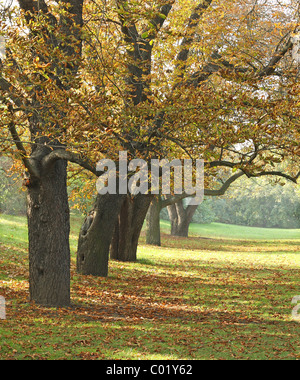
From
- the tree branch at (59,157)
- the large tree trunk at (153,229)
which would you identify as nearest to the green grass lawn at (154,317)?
the tree branch at (59,157)

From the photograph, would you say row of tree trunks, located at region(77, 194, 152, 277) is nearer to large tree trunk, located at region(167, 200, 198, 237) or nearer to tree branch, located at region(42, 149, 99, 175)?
tree branch, located at region(42, 149, 99, 175)

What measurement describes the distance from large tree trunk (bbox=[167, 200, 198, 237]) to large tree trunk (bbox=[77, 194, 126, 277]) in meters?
22.2

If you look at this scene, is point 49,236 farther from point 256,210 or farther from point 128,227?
point 256,210

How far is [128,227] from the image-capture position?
57.5 feet

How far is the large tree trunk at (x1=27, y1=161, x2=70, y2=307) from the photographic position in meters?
8.98

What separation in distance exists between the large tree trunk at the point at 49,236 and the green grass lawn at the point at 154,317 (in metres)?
0.39

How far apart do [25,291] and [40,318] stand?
2469 millimetres

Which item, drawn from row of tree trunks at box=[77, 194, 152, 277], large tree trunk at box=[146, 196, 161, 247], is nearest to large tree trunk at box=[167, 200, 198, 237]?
large tree trunk at box=[146, 196, 161, 247]

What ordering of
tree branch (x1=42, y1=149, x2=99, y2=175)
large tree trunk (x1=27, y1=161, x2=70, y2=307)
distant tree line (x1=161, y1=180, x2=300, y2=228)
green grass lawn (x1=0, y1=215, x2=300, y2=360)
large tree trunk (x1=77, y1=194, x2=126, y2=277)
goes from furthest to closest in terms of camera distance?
distant tree line (x1=161, y1=180, x2=300, y2=228)
large tree trunk (x1=77, y1=194, x2=126, y2=277)
large tree trunk (x1=27, y1=161, x2=70, y2=307)
tree branch (x1=42, y1=149, x2=99, y2=175)
green grass lawn (x1=0, y1=215, x2=300, y2=360)

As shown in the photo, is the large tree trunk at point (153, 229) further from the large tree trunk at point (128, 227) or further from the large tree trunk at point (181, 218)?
the large tree trunk at point (128, 227)

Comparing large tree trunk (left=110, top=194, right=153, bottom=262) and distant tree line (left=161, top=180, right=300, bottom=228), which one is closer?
large tree trunk (left=110, top=194, right=153, bottom=262)

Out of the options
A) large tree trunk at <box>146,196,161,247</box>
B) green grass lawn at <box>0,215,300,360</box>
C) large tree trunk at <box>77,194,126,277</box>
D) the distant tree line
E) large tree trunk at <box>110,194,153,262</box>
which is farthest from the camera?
the distant tree line
